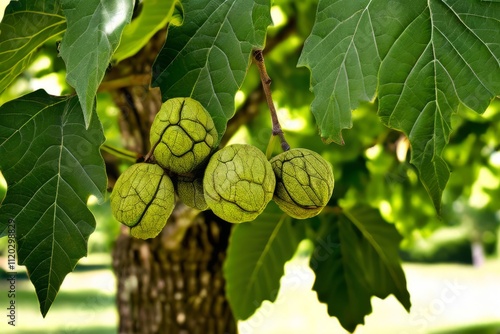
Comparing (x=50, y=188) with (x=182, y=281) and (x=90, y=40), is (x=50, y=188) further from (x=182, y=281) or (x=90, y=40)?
(x=182, y=281)

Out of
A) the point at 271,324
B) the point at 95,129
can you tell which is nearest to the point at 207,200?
the point at 95,129

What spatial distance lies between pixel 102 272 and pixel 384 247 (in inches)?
971

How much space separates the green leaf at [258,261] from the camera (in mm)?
2299

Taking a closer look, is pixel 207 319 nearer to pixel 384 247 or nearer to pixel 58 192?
pixel 384 247

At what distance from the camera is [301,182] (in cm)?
114

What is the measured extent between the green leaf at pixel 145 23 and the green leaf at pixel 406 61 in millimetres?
473

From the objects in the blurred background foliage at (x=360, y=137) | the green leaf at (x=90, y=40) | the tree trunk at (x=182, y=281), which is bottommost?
the green leaf at (x=90, y=40)

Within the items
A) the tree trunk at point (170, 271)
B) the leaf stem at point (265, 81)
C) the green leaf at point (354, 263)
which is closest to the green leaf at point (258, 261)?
the green leaf at point (354, 263)

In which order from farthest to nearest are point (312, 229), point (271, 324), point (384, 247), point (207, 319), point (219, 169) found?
1. point (271, 324)
2. point (207, 319)
3. point (312, 229)
4. point (384, 247)
5. point (219, 169)

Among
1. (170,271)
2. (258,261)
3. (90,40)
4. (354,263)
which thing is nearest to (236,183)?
(90,40)

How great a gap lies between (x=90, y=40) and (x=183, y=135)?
22 centimetres

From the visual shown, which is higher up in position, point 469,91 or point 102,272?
point 102,272

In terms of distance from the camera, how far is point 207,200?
1092 mm

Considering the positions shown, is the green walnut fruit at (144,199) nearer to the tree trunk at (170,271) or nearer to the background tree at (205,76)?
the background tree at (205,76)
